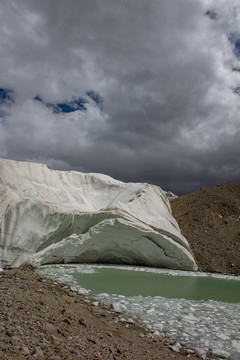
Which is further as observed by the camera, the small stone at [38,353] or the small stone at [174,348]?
the small stone at [174,348]

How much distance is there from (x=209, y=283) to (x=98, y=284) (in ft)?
14.0

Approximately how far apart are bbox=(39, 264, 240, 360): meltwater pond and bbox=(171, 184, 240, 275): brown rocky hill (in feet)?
9.54

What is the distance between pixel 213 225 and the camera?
687 inches

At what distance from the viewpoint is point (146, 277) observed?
9086 millimetres

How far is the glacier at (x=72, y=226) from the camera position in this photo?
9.20m

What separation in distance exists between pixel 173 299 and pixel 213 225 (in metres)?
11.9

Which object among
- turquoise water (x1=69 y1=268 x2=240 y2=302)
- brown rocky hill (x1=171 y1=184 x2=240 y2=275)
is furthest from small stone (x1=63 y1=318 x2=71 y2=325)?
brown rocky hill (x1=171 y1=184 x2=240 y2=275)

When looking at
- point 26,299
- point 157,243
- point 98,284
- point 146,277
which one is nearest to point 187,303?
point 98,284

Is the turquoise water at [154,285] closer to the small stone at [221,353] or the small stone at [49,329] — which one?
the small stone at [221,353]

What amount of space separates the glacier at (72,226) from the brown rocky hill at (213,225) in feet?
7.40

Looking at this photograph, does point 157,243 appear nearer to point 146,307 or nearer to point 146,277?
point 146,277

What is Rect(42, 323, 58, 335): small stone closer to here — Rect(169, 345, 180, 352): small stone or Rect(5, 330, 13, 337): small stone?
Rect(5, 330, 13, 337): small stone

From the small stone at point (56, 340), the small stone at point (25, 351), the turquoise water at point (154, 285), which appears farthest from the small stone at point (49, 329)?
the turquoise water at point (154, 285)

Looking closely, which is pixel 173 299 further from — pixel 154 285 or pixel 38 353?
pixel 38 353
